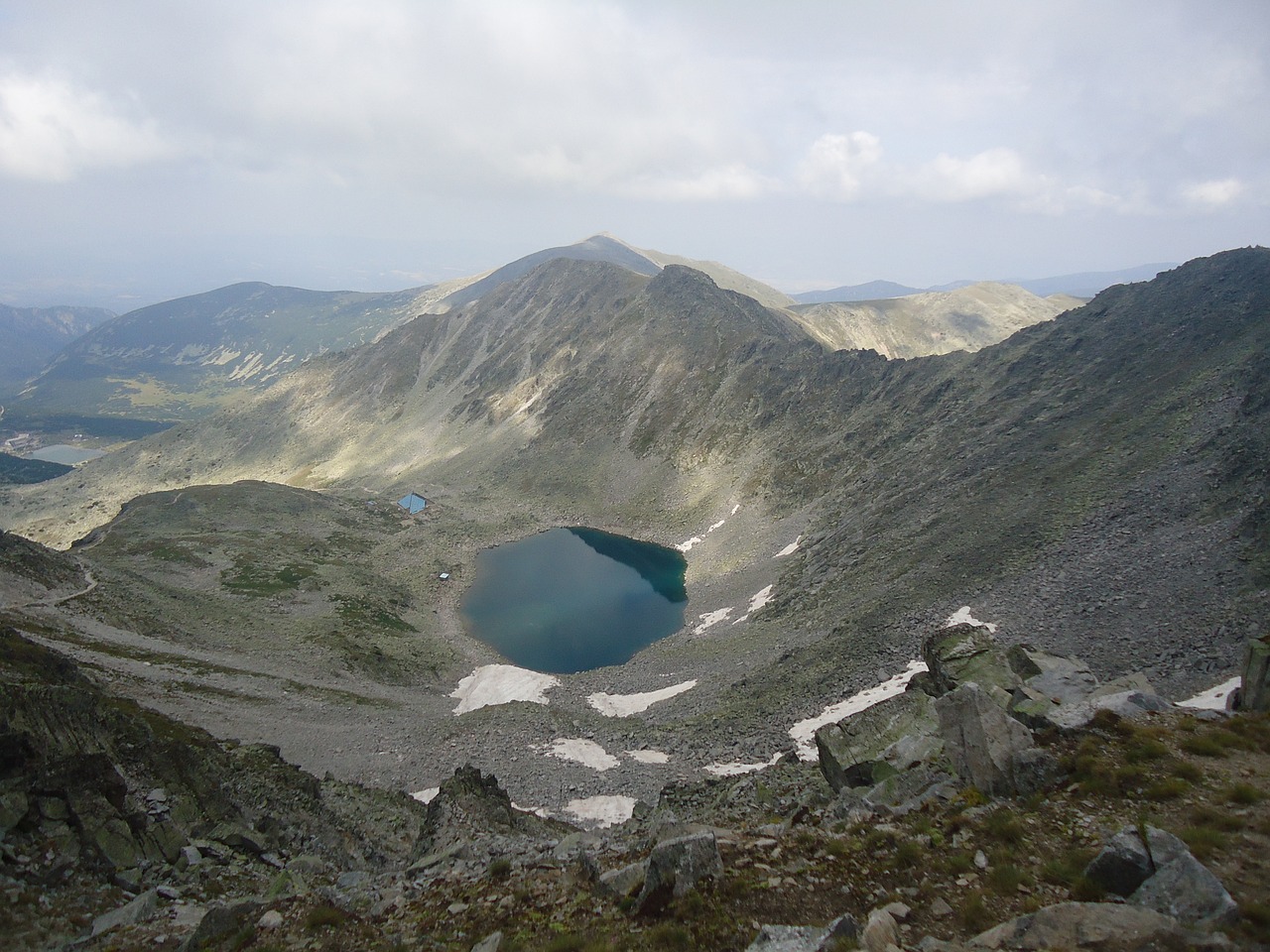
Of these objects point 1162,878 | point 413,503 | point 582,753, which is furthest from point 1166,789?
point 413,503

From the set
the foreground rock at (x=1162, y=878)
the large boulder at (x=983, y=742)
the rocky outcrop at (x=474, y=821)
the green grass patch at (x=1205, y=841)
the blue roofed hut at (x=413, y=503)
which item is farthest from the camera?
the blue roofed hut at (x=413, y=503)

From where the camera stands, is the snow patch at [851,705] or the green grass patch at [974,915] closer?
the green grass patch at [974,915]

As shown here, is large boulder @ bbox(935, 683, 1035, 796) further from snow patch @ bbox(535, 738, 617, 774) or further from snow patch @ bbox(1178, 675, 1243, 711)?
snow patch @ bbox(535, 738, 617, 774)

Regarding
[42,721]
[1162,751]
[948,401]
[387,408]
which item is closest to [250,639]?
[42,721]

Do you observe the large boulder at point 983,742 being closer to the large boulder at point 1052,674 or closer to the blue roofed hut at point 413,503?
the large boulder at point 1052,674

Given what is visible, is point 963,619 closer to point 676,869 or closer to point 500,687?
point 676,869

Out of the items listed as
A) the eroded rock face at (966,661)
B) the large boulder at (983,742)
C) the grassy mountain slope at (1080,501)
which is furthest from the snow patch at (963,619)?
the large boulder at (983,742)

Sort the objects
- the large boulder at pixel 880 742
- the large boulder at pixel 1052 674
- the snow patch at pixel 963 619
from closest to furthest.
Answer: the large boulder at pixel 880 742 < the large boulder at pixel 1052 674 < the snow patch at pixel 963 619
